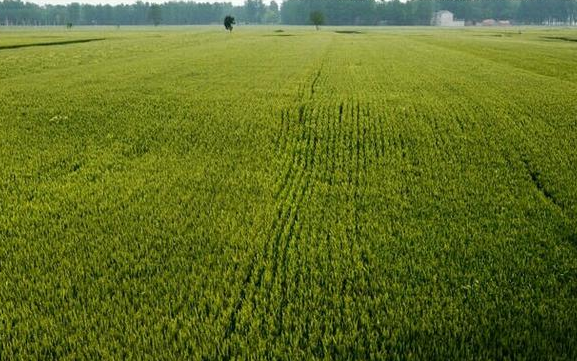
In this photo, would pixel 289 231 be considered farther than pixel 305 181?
No

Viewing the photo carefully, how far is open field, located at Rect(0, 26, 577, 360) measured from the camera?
485cm

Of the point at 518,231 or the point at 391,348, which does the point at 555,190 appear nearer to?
the point at 518,231

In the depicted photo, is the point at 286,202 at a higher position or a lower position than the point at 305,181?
lower

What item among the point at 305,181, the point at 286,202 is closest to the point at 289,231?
the point at 286,202

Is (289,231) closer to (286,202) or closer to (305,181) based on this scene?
(286,202)

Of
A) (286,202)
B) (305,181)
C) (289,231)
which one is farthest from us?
(305,181)

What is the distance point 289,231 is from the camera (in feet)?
23.8

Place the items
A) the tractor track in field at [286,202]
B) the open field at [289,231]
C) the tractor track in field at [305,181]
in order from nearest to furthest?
the open field at [289,231] < the tractor track in field at [305,181] < the tractor track in field at [286,202]

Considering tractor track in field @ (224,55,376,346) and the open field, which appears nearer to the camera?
the open field

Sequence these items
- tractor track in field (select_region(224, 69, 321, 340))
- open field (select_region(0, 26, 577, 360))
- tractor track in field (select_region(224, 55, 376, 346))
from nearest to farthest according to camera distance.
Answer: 1. open field (select_region(0, 26, 577, 360))
2. tractor track in field (select_region(224, 55, 376, 346))
3. tractor track in field (select_region(224, 69, 321, 340))

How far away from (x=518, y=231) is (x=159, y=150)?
8.38 metres

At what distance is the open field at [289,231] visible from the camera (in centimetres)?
485

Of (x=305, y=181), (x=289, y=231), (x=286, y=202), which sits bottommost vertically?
(x=289, y=231)

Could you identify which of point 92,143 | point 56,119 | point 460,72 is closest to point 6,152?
point 92,143
